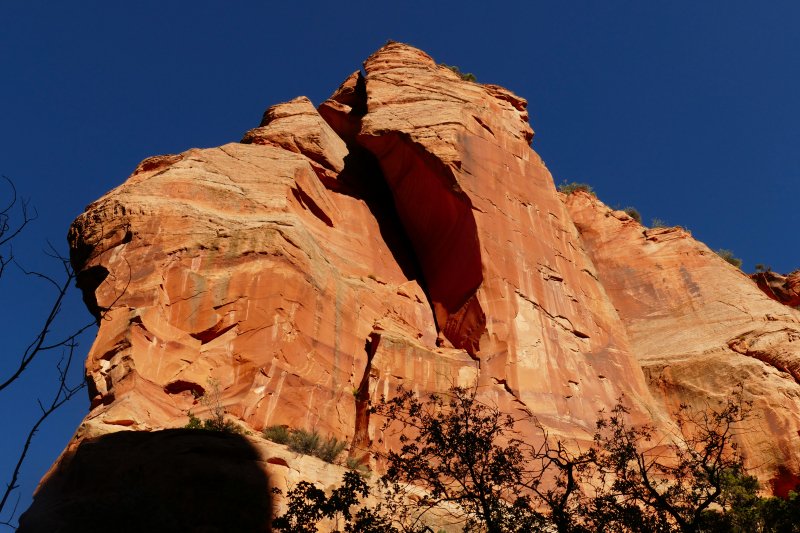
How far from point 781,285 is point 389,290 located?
2951cm

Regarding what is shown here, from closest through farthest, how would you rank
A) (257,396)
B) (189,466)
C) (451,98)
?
(189,466), (257,396), (451,98)

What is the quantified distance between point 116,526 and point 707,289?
99.2ft

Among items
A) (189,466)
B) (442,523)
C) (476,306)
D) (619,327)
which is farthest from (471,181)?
(189,466)

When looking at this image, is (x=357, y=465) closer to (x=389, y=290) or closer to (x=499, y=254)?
(x=389, y=290)

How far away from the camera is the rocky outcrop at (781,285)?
42.8 m

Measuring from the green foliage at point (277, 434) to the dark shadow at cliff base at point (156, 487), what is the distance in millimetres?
2426

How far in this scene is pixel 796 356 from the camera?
28391 mm

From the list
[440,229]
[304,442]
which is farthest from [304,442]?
[440,229]

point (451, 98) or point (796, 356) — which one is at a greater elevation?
point (451, 98)

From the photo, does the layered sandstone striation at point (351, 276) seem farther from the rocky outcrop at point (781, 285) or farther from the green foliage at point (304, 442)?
the rocky outcrop at point (781, 285)

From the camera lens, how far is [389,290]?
89.0 ft

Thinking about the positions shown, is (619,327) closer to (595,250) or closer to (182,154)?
(595,250)

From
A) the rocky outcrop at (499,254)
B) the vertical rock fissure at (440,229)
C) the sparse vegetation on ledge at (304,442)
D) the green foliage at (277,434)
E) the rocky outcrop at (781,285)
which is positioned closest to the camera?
the sparse vegetation on ledge at (304,442)

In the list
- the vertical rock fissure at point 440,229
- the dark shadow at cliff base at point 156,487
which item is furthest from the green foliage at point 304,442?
the vertical rock fissure at point 440,229
